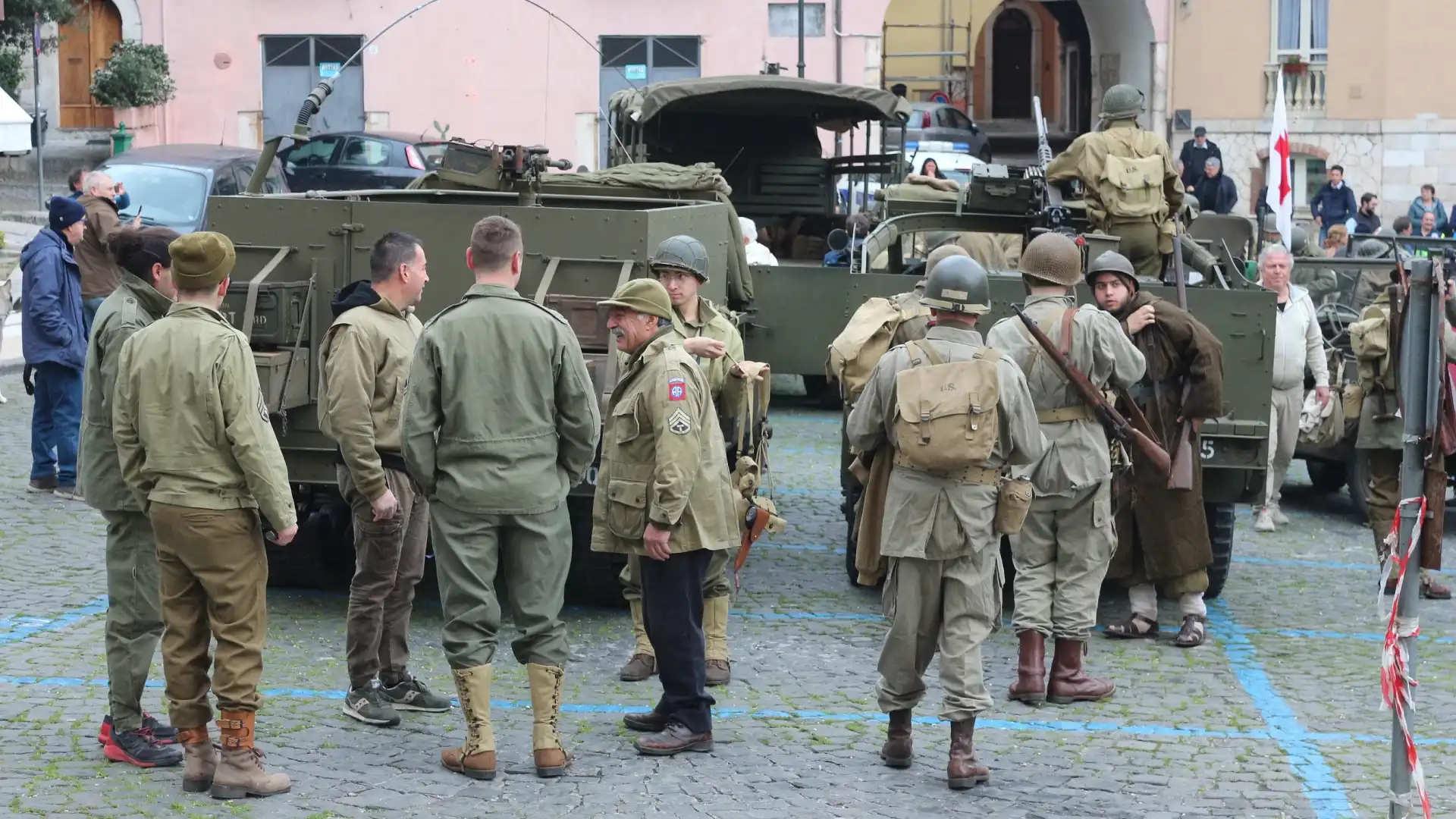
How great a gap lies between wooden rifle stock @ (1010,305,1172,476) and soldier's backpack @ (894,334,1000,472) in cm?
84

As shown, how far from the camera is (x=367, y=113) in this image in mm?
33375

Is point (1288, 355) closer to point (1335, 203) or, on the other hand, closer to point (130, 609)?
point (130, 609)

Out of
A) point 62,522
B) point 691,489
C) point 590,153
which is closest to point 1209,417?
point 691,489

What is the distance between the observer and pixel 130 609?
6.41 m

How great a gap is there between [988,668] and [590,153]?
1015 inches

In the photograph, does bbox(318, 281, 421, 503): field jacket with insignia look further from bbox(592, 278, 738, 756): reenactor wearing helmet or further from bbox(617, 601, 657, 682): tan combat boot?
bbox(617, 601, 657, 682): tan combat boot

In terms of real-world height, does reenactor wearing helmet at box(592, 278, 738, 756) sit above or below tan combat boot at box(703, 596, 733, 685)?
above

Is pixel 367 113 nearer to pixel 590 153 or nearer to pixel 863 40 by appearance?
pixel 590 153

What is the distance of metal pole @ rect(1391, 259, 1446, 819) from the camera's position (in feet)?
17.1

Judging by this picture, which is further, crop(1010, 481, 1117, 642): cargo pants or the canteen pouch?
crop(1010, 481, 1117, 642): cargo pants

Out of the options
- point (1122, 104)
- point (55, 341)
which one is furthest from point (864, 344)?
point (55, 341)

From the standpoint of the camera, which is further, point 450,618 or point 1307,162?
point 1307,162

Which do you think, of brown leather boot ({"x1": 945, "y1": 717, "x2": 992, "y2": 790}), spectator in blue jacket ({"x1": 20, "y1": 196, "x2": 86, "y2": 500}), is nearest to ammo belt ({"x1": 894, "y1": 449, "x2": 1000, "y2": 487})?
brown leather boot ({"x1": 945, "y1": 717, "x2": 992, "y2": 790})

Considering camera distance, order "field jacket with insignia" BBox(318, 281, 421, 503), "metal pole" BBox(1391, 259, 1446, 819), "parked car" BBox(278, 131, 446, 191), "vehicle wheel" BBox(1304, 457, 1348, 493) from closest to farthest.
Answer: "metal pole" BBox(1391, 259, 1446, 819) < "field jacket with insignia" BBox(318, 281, 421, 503) < "vehicle wheel" BBox(1304, 457, 1348, 493) < "parked car" BBox(278, 131, 446, 191)
